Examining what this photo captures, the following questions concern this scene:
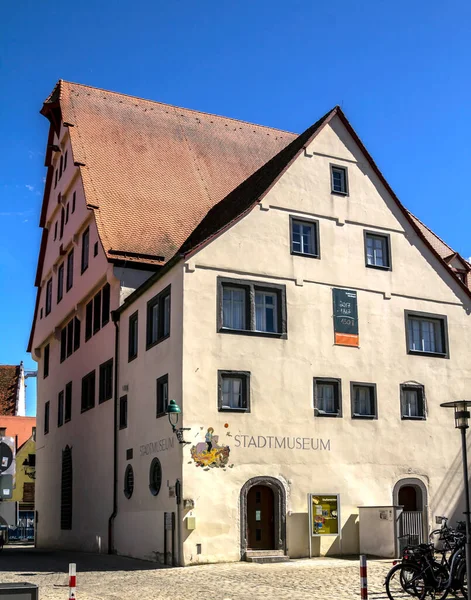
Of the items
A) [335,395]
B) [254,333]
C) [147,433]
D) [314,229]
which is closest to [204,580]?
[147,433]

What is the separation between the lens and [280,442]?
977 inches

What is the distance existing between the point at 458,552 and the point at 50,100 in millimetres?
31001

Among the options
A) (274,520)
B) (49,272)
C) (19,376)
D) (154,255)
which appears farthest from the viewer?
(19,376)

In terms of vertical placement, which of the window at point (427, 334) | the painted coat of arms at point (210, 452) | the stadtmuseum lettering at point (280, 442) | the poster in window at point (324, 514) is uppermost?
the window at point (427, 334)

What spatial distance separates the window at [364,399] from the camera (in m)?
26.8

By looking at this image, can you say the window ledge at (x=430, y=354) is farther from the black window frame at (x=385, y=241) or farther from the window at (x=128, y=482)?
the window at (x=128, y=482)

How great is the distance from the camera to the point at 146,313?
27344 millimetres

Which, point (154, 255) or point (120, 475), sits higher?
point (154, 255)

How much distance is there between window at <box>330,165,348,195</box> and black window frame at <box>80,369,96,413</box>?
11.9 m

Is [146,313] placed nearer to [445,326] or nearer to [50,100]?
[445,326]

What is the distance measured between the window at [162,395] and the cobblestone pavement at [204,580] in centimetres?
438

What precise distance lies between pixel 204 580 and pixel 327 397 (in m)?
8.92

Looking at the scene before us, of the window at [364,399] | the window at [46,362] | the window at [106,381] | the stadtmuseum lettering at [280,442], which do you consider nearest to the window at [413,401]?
the window at [364,399]

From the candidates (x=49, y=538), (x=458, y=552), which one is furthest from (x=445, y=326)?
(x=49, y=538)
